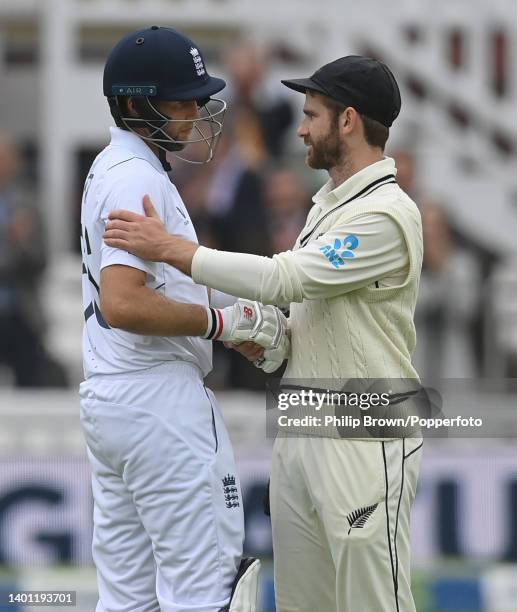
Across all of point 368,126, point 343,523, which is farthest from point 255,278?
point 343,523

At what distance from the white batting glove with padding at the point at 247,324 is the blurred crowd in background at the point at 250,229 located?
3.27 metres

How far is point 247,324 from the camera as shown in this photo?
153 inches

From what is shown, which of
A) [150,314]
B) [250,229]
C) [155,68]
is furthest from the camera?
[250,229]

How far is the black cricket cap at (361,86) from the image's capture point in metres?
3.89

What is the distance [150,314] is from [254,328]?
35cm

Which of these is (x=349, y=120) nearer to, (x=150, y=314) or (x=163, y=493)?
(x=150, y=314)

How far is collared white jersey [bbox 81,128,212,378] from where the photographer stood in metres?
3.71

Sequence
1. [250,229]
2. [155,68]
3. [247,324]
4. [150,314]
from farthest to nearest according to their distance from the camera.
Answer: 1. [250,229]
2. [247,324]
3. [155,68]
4. [150,314]

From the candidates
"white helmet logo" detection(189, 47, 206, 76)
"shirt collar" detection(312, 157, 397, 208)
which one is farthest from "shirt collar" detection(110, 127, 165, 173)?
"shirt collar" detection(312, 157, 397, 208)

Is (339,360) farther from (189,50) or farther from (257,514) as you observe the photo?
(257,514)

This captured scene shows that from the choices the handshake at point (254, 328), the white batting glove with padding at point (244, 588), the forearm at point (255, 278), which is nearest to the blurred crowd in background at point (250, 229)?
the handshake at point (254, 328)

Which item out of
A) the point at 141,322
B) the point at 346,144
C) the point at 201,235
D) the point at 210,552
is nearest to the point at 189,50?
the point at 346,144

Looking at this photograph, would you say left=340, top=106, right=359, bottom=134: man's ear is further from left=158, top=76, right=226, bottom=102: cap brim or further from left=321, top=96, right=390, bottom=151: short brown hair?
left=158, top=76, right=226, bottom=102: cap brim

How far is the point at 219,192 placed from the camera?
757 cm
